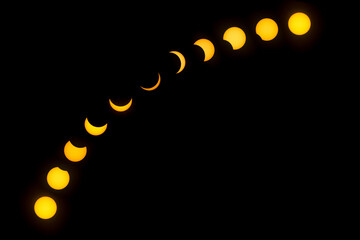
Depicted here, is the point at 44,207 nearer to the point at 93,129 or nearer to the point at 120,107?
the point at 93,129

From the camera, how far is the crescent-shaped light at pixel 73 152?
1.38 m

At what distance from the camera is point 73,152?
4.51 feet

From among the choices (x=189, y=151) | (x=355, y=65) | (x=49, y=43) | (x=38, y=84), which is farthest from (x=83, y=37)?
(x=355, y=65)

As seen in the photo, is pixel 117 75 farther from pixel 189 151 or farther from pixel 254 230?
pixel 254 230

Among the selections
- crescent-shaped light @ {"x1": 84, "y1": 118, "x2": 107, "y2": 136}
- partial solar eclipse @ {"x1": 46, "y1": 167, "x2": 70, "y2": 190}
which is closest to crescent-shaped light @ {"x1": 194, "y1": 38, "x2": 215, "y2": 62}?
crescent-shaped light @ {"x1": 84, "y1": 118, "x2": 107, "y2": 136}

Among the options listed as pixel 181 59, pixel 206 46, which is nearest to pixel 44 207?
pixel 181 59

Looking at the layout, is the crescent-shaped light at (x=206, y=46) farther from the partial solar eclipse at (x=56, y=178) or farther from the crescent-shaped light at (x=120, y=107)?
the partial solar eclipse at (x=56, y=178)

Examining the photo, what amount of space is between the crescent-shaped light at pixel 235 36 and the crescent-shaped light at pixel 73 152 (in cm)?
71

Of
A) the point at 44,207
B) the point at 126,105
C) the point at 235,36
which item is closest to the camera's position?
the point at 44,207

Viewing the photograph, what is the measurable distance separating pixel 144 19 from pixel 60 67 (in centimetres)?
42

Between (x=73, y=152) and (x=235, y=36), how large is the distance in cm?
78

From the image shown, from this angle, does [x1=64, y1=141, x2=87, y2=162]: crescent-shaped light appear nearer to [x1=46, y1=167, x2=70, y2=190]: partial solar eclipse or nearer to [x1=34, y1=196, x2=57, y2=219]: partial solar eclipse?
[x1=46, y1=167, x2=70, y2=190]: partial solar eclipse

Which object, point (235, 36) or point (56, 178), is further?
point (235, 36)

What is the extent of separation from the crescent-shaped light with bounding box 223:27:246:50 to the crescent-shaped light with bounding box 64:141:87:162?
0.71m
